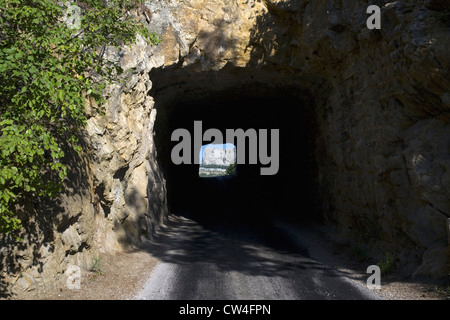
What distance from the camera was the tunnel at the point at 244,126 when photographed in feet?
60.2

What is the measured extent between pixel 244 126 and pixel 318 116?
13.1 meters

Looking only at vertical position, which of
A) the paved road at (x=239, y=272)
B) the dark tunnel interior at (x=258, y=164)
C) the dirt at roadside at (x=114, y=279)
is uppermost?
the dark tunnel interior at (x=258, y=164)

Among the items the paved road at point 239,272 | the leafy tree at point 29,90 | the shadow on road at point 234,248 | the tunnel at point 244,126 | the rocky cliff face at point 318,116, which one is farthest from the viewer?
the tunnel at point 244,126

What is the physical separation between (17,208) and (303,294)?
6.65 meters

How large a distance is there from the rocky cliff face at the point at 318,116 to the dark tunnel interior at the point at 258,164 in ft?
4.01

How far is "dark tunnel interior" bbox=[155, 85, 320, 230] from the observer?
1936 cm

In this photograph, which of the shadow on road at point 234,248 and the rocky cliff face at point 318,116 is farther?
the shadow on road at point 234,248

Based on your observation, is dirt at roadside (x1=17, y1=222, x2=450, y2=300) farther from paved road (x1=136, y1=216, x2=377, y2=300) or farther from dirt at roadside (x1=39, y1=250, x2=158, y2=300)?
paved road (x1=136, y1=216, x2=377, y2=300)

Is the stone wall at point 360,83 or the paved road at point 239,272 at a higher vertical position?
the stone wall at point 360,83

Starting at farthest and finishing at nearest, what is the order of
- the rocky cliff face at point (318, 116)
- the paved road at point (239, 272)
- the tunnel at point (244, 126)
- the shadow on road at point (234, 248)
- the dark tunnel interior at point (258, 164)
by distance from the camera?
the dark tunnel interior at point (258, 164) → the tunnel at point (244, 126) → the shadow on road at point (234, 248) → the rocky cliff face at point (318, 116) → the paved road at point (239, 272)

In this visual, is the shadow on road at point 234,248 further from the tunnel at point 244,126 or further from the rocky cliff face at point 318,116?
the tunnel at point 244,126

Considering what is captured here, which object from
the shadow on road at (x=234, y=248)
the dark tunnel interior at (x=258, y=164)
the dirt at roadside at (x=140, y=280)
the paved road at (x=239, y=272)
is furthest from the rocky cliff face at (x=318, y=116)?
the paved road at (x=239, y=272)

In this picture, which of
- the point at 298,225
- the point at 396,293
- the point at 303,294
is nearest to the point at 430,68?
the point at 396,293

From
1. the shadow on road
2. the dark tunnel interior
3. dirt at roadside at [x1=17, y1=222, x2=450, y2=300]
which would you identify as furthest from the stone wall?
the shadow on road
